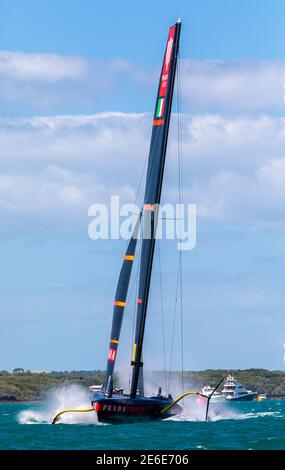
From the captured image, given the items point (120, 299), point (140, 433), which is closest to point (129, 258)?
point (120, 299)

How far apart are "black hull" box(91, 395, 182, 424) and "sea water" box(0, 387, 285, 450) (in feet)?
1.60

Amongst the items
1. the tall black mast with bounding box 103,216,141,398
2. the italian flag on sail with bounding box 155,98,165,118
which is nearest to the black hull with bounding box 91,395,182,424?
the tall black mast with bounding box 103,216,141,398

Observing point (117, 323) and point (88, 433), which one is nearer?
point (88, 433)

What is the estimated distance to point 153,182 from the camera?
6600 cm

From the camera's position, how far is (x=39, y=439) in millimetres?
55812

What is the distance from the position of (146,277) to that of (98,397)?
722 cm

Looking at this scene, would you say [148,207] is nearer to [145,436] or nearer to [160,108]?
[160,108]

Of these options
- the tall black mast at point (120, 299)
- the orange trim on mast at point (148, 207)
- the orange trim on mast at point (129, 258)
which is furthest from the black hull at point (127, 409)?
the orange trim on mast at point (148, 207)

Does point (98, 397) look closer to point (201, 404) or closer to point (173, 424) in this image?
point (173, 424)

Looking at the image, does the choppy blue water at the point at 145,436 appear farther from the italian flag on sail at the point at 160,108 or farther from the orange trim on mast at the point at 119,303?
the italian flag on sail at the point at 160,108

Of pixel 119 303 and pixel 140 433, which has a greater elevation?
pixel 119 303

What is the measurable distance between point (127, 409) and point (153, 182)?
12.9 metres

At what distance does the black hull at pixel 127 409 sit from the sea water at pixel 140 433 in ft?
1.60
